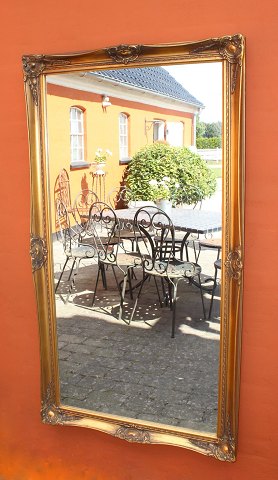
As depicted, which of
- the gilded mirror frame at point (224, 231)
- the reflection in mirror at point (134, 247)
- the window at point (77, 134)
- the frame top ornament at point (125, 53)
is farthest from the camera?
the window at point (77, 134)

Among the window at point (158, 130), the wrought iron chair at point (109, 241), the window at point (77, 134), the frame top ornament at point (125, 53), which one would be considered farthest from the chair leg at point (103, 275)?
the frame top ornament at point (125, 53)

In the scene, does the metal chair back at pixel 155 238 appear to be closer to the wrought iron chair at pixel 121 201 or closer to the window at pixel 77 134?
the wrought iron chair at pixel 121 201

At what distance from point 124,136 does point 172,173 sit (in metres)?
0.27

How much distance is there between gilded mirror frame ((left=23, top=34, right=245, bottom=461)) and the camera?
1.99 meters

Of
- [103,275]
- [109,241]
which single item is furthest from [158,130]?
[103,275]

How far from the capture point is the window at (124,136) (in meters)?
2.29

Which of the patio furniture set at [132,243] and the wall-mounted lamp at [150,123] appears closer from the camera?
the wall-mounted lamp at [150,123]

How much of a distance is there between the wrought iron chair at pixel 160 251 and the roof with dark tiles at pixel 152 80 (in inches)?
20.2

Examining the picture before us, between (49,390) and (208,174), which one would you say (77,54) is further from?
(49,390)

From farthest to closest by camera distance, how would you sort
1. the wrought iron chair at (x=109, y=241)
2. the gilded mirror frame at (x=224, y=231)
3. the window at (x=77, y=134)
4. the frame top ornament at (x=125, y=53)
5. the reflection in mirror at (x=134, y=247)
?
the wrought iron chair at (x=109, y=241), the window at (x=77, y=134), the reflection in mirror at (x=134, y=247), the frame top ornament at (x=125, y=53), the gilded mirror frame at (x=224, y=231)

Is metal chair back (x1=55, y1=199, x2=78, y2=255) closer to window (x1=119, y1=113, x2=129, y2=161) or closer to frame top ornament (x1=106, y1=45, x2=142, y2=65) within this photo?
window (x1=119, y1=113, x2=129, y2=161)

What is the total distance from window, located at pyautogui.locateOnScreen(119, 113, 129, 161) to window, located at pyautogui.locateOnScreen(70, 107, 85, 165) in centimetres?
17

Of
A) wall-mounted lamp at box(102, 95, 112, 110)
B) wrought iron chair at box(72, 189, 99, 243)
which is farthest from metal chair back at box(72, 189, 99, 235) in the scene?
wall-mounted lamp at box(102, 95, 112, 110)
